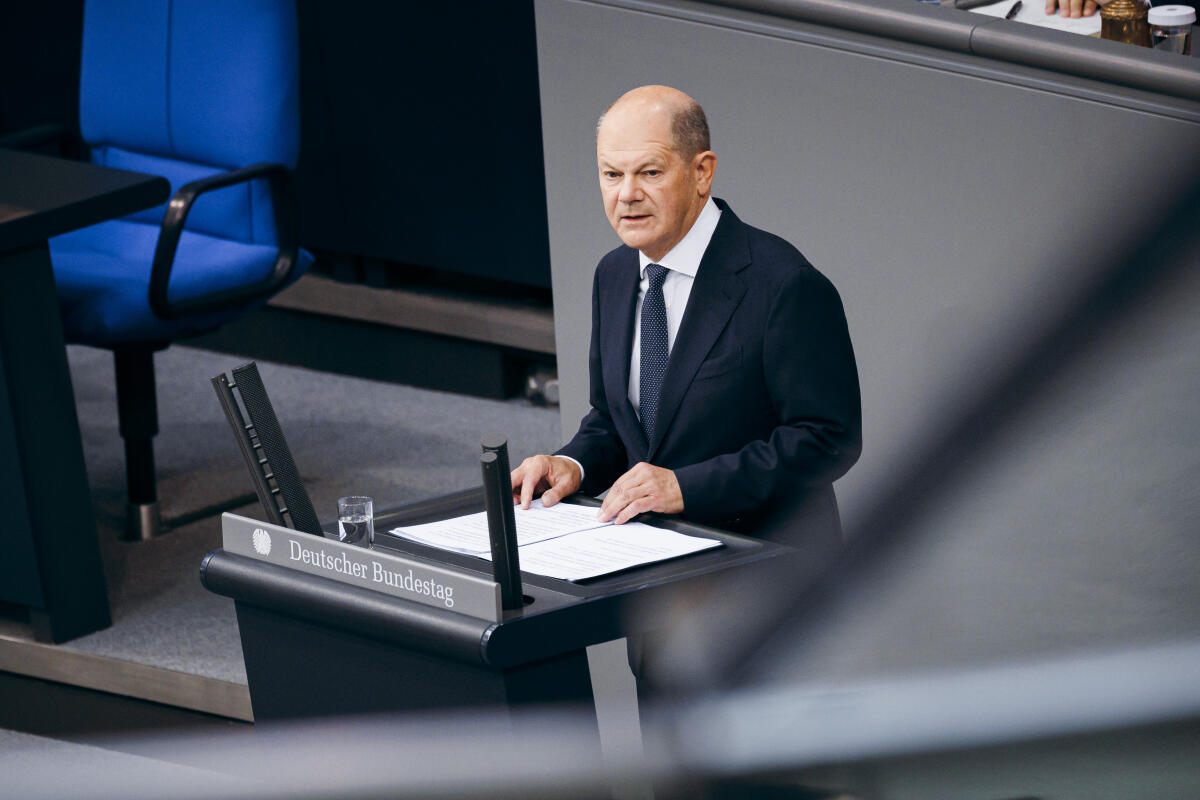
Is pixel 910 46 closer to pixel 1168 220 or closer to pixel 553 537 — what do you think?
pixel 1168 220

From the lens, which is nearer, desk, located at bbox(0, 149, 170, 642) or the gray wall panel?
the gray wall panel

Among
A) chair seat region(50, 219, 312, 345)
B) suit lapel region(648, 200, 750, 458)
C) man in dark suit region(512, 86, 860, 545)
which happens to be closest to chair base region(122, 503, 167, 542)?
chair seat region(50, 219, 312, 345)

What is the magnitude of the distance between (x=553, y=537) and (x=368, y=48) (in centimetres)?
293

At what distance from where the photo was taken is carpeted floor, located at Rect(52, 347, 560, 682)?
135 inches

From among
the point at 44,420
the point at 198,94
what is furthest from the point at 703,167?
the point at 198,94

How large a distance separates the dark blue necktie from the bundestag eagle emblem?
479mm

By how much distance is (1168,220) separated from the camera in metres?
1.99

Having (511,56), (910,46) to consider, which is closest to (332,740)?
(910,46)

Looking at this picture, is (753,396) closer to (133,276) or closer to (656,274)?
(656,274)

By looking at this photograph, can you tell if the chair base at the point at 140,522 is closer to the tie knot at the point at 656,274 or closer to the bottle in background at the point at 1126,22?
the tie knot at the point at 656,274

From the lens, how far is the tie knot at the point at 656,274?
6.74 feet

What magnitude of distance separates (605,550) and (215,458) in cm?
266

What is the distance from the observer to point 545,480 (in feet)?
6.56

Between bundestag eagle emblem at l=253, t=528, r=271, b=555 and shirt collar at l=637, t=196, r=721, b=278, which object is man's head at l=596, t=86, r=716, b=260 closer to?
shirt collar at l=637, t=196, r=721, b=278
